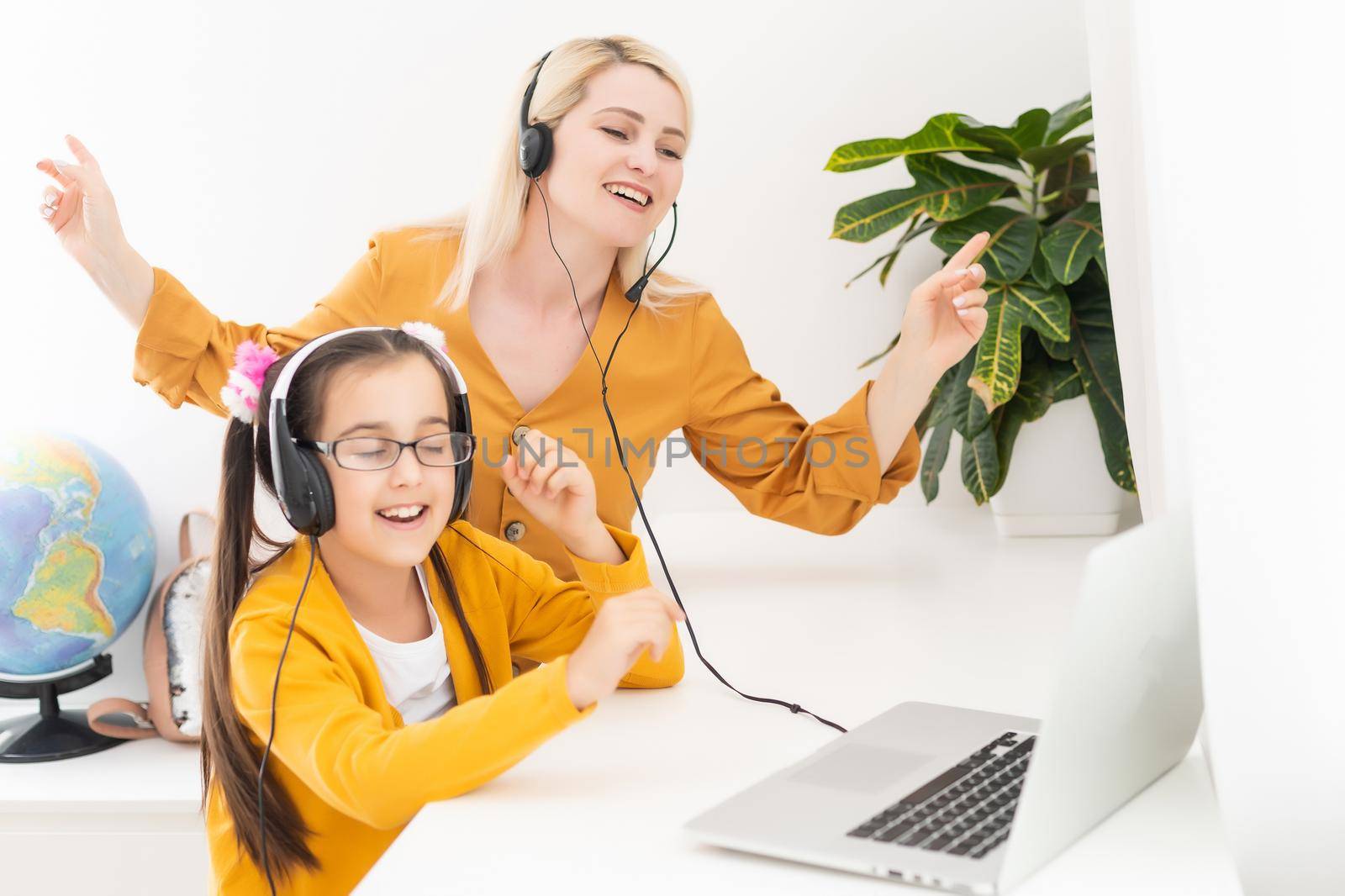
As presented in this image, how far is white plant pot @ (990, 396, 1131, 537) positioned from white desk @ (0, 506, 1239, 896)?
1.6 inches

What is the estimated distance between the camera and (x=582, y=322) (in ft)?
4.80

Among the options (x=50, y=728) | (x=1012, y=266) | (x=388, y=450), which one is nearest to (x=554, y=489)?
(x=388, y=450)

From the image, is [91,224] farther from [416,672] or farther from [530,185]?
[416,672]

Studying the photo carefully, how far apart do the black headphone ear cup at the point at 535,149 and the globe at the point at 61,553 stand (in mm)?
855

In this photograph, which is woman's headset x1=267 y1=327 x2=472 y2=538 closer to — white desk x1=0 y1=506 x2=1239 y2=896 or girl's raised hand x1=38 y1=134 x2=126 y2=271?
white desk x1=0 y1=506 x2=1239 y2=896

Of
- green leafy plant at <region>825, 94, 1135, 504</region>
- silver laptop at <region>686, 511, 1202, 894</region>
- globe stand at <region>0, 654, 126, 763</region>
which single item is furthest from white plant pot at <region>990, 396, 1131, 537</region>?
globe stand at <region>0, 654, 126, 763</region>

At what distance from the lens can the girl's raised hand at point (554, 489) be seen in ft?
3.45

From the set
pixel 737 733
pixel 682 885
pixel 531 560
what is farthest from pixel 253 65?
pixel 682 885

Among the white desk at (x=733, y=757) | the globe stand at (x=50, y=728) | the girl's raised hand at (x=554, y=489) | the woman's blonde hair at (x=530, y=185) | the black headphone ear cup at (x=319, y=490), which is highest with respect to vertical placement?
the woman's blonde hair at (x=530, y=185)

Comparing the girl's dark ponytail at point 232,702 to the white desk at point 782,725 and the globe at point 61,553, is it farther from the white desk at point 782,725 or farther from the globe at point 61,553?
the globe at point 61,553

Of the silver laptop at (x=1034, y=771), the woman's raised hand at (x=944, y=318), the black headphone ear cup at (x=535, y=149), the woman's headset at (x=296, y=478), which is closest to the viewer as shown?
the silver laptop at (x=1034, y=771)

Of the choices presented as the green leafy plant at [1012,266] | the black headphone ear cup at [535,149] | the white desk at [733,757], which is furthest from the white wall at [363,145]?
the black headphone ear cup at [535,149]

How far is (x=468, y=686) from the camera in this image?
1057 millimetres

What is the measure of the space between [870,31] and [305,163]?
37.2 inches
